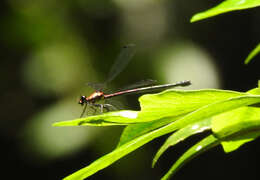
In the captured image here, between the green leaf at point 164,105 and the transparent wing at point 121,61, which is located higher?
the transparent wing at point 121,61

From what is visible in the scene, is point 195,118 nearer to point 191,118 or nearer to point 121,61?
point 191,118

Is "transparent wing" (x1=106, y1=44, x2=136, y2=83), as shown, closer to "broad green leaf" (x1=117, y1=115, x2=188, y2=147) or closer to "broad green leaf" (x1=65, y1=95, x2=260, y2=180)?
"broad green leaf" (x1=117, y1=115, x2=188, y2=147)

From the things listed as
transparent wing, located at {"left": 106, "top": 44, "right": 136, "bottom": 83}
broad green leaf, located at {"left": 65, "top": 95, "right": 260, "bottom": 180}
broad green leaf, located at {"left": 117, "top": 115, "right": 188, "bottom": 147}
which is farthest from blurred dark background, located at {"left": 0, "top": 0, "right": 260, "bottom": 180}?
broad green leaf, located at {"left": 65, "top": 95, "right": 260, "bottom": 180}

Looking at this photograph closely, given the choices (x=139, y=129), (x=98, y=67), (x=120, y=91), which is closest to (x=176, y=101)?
(x=139, y=129)

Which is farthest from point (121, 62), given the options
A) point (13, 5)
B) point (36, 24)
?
point (13, 5)

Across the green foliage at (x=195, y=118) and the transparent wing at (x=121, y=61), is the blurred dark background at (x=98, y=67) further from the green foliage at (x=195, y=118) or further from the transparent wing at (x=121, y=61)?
the green foliage at (x=195, y=118)

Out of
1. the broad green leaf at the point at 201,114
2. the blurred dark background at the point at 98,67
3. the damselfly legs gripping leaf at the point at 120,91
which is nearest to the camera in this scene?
the broad green leaf at the point at 201,114

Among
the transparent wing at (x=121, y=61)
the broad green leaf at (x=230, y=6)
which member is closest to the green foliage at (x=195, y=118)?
the broad green leaf at (x=230, y=6)
